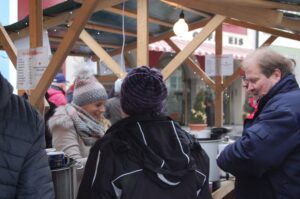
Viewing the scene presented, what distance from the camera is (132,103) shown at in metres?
1.77

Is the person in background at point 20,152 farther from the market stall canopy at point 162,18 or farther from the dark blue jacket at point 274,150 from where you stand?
the market stall canopy at point 162,18

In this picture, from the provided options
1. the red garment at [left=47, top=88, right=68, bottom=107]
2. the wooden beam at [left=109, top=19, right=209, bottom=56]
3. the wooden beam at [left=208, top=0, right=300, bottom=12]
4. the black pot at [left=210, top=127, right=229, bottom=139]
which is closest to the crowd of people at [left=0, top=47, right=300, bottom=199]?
the black pot at [left=210, top=127, right=229, bottom=139]

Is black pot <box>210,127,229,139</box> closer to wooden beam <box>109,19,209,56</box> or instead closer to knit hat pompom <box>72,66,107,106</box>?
knit hat pompom <box>72,66,107,106</box>

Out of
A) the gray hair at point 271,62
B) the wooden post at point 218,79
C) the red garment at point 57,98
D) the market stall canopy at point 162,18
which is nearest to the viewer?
the gray hair at point 271,62

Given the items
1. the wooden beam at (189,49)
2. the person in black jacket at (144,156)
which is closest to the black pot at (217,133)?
the wooden beam at (189,49)

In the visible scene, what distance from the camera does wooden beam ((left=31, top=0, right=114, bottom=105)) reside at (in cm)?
251

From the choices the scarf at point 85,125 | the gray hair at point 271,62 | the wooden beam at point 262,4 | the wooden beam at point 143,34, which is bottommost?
the scarf at point 85,125

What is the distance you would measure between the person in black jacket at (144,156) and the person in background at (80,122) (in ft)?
2.58

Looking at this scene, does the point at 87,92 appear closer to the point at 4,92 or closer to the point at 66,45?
the point at 66,45

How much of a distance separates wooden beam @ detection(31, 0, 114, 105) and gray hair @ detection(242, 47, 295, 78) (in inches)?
39.3

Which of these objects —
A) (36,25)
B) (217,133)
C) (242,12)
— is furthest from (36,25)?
(242,12)

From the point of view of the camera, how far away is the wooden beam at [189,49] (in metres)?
3.66

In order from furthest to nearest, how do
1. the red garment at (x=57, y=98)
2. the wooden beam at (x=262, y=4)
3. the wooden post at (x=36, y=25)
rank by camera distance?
the red garment at (x=57, y=98)
the wooden beam at (x=262, y=4)
the wooden post at (x=36, y=25)

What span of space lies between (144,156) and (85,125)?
102 cm
